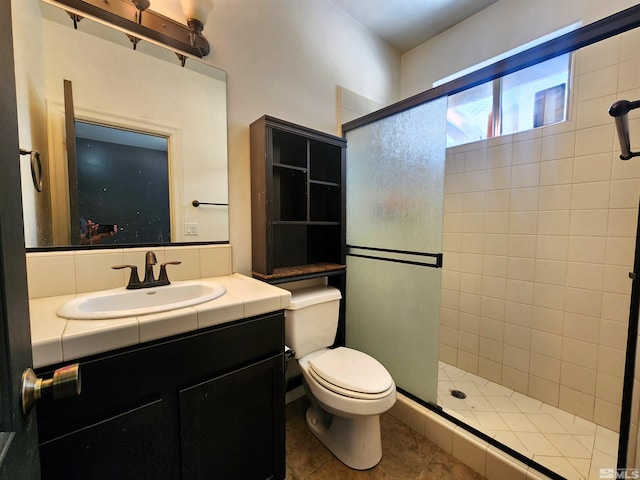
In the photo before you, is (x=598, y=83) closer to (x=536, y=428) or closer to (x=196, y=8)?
(x=536, y=428)

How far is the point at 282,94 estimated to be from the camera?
5.41ft

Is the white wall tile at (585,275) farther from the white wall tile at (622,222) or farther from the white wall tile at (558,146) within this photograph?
the white wall tile at (558,146)

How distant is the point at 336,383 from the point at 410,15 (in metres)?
2.38

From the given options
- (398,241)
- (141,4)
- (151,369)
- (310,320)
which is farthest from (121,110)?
(398,241)

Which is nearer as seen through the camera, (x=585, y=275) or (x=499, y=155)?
(x=585, y=275)

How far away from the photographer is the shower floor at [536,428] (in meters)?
1.27

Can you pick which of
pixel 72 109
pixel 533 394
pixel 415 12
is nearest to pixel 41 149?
pixel 72 109

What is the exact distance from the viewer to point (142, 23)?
3.94 feet

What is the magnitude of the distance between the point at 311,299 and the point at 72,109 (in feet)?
4.35

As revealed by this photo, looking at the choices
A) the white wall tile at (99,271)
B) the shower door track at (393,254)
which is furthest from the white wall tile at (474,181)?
the white wall tile at (99,271)

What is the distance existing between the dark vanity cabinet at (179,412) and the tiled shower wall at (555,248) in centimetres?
162

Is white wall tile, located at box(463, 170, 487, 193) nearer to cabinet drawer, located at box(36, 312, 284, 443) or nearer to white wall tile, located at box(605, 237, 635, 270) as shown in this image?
white wall tile, located at box(605, 237, 635, 270)

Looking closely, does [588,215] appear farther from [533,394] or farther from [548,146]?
[533,394]

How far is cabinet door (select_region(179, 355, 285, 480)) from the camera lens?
0.89m
